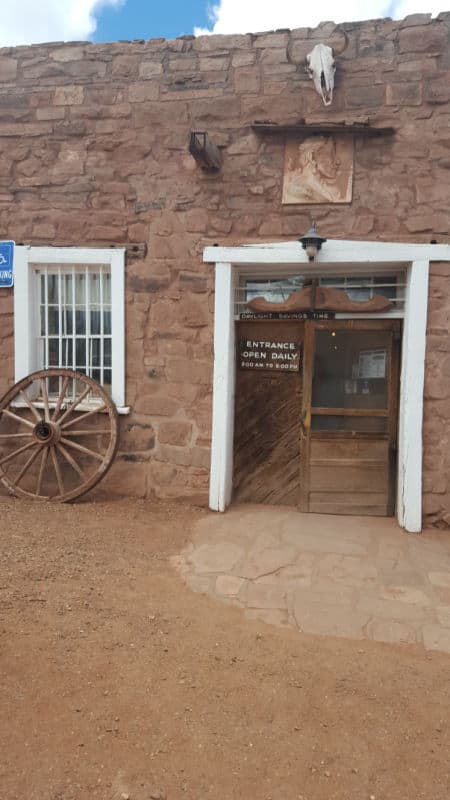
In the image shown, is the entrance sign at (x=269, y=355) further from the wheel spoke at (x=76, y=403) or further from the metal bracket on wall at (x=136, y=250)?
the wheel spoke at (x=76, y=403)

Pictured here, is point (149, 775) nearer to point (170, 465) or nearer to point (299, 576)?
point (299, 576)

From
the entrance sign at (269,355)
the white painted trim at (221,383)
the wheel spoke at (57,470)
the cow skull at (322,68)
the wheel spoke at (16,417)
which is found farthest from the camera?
the entrance sign at (269,355)

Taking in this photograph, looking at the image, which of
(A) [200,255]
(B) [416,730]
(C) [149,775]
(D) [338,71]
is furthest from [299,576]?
(D) [338,71]

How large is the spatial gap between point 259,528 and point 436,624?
169 cm

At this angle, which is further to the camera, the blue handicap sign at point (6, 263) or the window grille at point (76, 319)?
the window grille at point (76, 319)

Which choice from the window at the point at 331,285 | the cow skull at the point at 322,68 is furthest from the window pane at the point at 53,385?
the cow skull at the point at 322,68

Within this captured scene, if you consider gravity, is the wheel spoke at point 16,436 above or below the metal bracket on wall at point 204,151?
below

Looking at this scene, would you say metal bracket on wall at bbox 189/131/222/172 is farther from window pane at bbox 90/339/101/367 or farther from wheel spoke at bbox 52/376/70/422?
wheel spoke at bbox 52/376/70/422

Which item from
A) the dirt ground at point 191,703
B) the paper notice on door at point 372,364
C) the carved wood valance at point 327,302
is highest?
the carved wood valance at point 327,302

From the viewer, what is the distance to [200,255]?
4.59 meters

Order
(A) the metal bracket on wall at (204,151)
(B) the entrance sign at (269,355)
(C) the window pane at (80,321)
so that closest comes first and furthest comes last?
(A) the metal bracket on wall at (204,151) < (B) the entrance sign at (269,355) < (C) the window pane at (80,321)

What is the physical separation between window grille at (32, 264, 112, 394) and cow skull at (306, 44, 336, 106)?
2.48m

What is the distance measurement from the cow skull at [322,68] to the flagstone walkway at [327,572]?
3.74 meters

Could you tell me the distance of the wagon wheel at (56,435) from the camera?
184 inches
